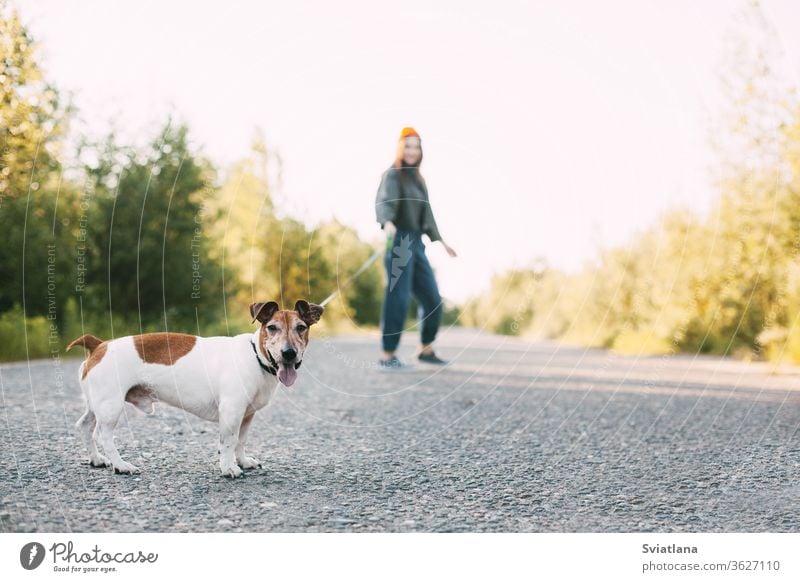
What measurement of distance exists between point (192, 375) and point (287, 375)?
0.60 metres

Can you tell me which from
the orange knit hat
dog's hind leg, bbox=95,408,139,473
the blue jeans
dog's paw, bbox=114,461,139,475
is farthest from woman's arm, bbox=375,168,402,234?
dog's paw, bbox=114,461,139,475

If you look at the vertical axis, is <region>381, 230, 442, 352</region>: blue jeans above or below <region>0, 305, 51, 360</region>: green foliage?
above

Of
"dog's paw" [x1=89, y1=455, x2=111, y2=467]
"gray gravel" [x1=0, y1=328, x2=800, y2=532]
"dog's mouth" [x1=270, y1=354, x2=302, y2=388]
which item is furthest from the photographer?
"dog's paw" [x1=89, y1=455, x2=111, y2=467]

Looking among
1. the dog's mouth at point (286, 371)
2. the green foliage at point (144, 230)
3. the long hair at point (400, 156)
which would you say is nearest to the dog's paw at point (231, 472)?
the dog's mouth at point (286, 371)

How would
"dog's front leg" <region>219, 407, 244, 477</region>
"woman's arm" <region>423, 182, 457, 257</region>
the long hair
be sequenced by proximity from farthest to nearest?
"woman's arm" <region>423, 182, 457, 257</region> < the long hair < "dog's front leg" <region>219, 407, 244, 477</region>

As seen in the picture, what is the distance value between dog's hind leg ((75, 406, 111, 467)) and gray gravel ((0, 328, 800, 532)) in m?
0.07

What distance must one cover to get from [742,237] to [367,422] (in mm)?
7810

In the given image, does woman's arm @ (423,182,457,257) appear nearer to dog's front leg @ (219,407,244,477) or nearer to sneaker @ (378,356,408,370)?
dog's front leg @ (219,407,244,477)

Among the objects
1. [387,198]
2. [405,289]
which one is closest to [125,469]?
[387,198]

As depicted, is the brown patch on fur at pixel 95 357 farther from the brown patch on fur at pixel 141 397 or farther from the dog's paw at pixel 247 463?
the dog's paw at pixel 247 463

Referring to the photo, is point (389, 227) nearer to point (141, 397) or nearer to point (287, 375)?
point (287, 375)

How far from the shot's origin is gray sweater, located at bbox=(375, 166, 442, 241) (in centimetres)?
447

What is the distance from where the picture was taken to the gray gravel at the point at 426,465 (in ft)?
10.3
